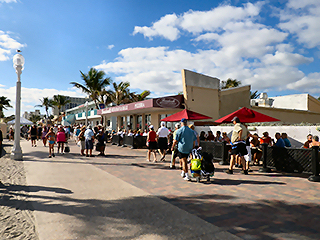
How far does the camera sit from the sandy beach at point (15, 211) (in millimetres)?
3496

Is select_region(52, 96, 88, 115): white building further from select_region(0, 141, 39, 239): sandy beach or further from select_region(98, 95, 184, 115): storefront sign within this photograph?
select_region(0, 141, 39, 239): sandy beach

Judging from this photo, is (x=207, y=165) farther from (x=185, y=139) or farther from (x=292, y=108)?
(x=292, y=108)

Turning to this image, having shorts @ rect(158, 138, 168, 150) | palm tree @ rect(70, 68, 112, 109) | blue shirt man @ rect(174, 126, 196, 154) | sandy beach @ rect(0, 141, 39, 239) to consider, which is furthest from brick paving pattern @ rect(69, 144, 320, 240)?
palm tree @ rect(70, 68, 112, 109)

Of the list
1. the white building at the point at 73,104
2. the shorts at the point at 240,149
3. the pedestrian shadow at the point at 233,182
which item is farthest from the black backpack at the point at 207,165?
the white building at the point at 73,104

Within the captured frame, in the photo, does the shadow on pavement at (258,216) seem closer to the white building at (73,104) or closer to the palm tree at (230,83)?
the palm tree at (230,83)

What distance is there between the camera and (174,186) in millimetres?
6148

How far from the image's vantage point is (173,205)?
15.1 feet

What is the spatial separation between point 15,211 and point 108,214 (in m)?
1.72

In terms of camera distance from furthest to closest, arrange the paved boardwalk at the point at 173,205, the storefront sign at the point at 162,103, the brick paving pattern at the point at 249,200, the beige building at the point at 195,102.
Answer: the beige building at the point at 195,102 < the storefront sign at the point at 162,103 < the brick paving pattern at the point at 249,200 < the paved boardwalk at the point at 173,205

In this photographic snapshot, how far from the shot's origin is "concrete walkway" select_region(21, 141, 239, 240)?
11.1ft

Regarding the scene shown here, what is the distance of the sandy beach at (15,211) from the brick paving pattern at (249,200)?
2479mm

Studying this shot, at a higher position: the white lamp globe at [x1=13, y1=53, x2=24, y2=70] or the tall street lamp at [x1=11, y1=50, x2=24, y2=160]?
the white lamp globe at [x1=13, y1=53, x2=24, y2=70]

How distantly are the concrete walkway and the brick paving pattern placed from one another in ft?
1.16

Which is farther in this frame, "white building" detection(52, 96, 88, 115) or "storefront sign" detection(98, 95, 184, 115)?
"white building" detection(52, 96, 88, 115)
